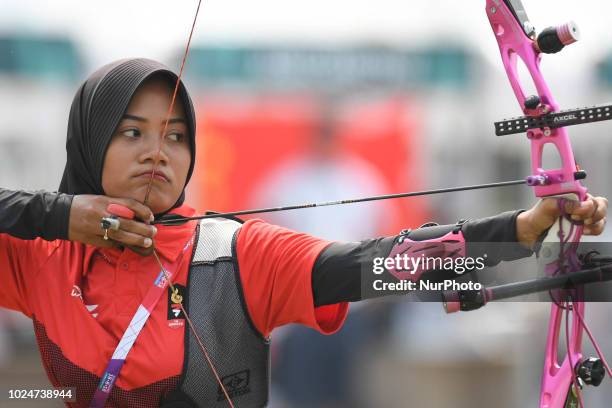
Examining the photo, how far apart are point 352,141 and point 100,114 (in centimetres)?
379

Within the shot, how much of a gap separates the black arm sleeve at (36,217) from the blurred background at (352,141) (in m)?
3.06

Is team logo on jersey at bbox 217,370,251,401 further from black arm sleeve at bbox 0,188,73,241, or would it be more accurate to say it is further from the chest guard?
black arm sleeve at bbox 0,188,73,241

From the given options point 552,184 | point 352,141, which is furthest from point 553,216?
point 352,141

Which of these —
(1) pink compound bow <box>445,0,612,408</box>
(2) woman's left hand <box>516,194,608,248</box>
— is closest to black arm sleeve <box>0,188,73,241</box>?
(1) pink compound bow <box>445,0,612,408</box>

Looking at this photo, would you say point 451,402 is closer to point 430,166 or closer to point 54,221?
point 430,166

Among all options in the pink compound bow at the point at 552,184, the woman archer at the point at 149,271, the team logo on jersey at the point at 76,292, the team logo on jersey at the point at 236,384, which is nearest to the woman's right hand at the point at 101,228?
the woman archer at the point at 149,271

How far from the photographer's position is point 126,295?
7.29 ft

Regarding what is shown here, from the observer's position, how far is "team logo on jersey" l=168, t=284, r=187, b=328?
2191mm

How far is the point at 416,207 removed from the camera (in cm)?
586

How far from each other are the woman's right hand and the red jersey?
0.27ft

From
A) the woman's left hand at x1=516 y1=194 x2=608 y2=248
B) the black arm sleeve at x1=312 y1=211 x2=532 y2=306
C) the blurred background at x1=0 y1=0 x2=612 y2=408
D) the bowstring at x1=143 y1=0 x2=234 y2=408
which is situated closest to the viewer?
the woman's left hand at x1=516 y1=194 x2=608 y2=248

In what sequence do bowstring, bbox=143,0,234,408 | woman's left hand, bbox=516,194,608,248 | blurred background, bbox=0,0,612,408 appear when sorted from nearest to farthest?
woman's left hand, bbox=516,194,608,248 → bowstring, bbox=143,0,234,408 → blurred background, bbox=0,0,612,408

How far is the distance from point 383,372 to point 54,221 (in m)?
3.62

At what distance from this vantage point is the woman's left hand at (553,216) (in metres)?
1.92
